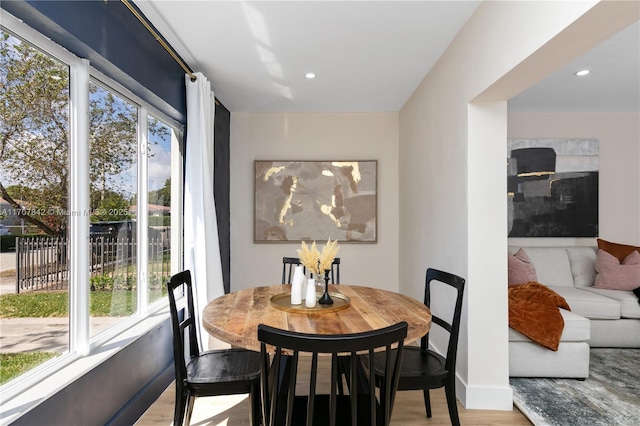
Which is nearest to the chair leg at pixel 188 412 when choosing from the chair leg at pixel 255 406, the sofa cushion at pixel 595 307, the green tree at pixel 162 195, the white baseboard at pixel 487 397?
the chair leg at pixel 255 406

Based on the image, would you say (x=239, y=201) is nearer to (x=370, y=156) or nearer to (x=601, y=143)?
(x=370, y=156)

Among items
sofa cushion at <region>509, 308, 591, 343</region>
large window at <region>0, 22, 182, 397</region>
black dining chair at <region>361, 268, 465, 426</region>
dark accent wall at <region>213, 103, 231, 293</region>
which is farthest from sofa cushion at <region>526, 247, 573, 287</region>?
large window at <region>0, 22, 182, 397</region>

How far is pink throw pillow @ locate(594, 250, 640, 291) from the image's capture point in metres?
3.57

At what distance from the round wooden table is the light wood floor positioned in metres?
0.78

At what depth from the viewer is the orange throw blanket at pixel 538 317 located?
2.68 m

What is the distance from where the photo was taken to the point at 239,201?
4355mm

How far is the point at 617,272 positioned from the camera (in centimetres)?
363

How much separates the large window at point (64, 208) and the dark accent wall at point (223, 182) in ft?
3.80

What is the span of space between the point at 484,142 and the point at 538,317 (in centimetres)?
141

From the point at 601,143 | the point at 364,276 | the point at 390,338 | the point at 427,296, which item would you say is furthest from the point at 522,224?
the point at 390,338

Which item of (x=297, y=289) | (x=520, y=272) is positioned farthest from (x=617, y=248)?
(x=297, y=289)

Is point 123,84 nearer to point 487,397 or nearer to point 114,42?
point 114,42

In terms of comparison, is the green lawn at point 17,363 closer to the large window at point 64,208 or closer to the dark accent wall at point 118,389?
the large window at point 64,208

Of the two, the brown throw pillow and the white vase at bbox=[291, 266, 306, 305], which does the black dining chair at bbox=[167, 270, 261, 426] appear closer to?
the white vase at bbox=[291, 266, 306, 305]
